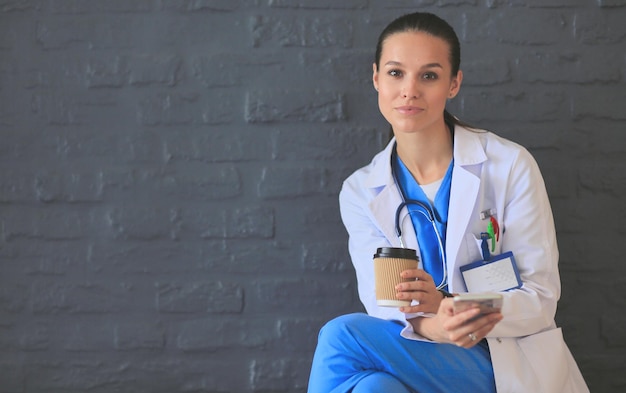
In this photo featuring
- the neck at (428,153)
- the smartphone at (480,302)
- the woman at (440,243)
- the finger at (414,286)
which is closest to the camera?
the smartphone at (480,302)

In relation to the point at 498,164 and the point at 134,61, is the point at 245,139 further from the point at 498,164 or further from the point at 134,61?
the point at 498,164

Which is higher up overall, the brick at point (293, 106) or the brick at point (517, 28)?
the brick at point (517, 28)

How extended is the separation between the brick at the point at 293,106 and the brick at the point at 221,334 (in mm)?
597

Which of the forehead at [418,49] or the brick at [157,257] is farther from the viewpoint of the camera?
the brick at [157,257]

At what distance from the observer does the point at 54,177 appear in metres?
2.29

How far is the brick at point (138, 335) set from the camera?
230 centimetres

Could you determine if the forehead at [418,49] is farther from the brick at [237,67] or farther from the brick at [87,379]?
the brick at [87,379]

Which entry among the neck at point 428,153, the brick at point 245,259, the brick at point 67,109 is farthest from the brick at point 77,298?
the neck at point 428,153

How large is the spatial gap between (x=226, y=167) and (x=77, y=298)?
0.58 metres

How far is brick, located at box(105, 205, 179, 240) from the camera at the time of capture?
228 cm

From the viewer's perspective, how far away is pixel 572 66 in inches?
88.1

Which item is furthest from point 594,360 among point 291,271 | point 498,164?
point 291,271

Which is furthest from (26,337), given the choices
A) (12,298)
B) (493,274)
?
(493,274)

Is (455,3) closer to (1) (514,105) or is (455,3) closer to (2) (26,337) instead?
(1) (514,105)
